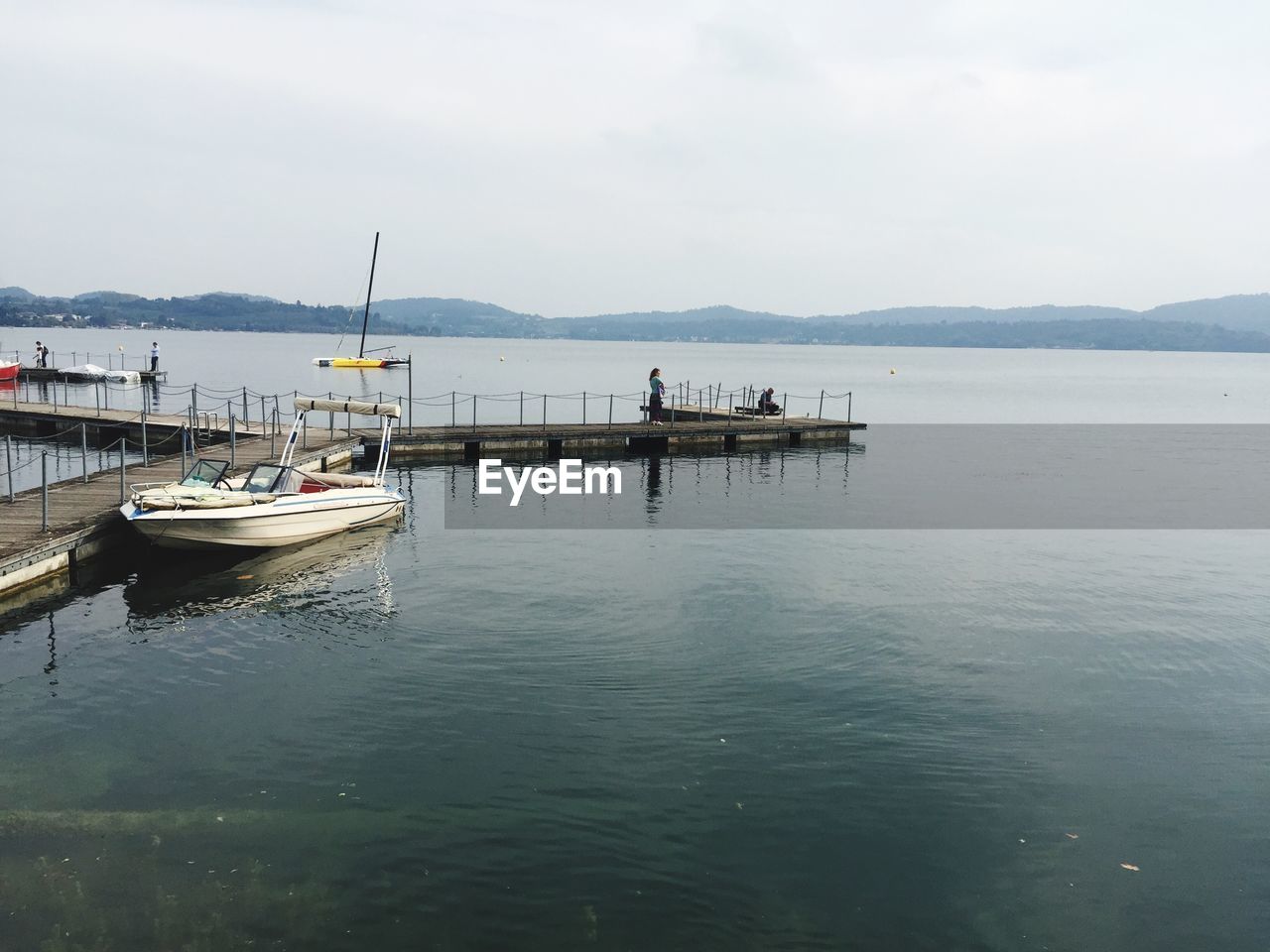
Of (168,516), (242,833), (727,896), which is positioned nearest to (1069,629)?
(727,896)

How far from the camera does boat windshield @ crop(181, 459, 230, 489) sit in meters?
24.2

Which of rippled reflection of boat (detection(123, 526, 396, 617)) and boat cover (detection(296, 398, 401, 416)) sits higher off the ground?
boat cover (detection(296, 398, 401, 416))

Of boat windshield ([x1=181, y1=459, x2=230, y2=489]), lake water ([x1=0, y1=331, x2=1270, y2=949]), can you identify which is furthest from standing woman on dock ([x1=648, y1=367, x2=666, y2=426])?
boat windshield ([x1=181, y1=459, x2=230, y2=489])

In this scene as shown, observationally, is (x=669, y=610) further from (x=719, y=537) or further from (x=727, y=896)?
(x=727, y=896)

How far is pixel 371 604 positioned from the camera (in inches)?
803

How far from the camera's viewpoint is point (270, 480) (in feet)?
82.3

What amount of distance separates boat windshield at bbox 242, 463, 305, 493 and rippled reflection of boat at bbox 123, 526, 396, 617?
5.20 feet

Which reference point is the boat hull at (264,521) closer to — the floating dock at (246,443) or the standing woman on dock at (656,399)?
the floating dock at (246,443)

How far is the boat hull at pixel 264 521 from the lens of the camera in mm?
22438

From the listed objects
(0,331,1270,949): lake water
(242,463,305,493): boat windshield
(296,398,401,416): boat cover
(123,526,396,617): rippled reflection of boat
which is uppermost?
(296,398,401,416): boat cover

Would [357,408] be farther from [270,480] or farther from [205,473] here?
[205,473]

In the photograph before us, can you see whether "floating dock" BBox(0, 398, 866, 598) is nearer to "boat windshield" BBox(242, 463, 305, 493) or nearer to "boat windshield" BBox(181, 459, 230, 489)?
"boat windshield" BBox(181, 459, 230, 489)

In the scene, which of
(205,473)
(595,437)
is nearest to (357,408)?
(205,473)

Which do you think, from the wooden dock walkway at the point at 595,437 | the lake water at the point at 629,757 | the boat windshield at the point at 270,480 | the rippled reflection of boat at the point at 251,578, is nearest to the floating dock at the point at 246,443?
the wooden dock walkway at the point at 595,437
